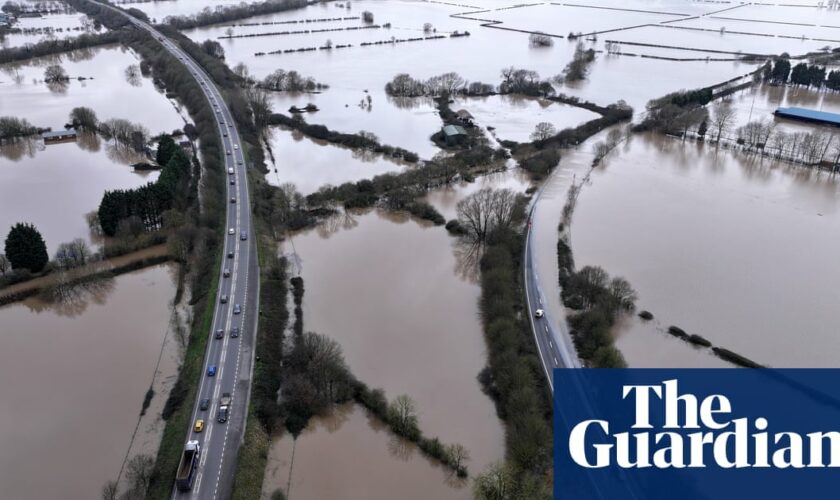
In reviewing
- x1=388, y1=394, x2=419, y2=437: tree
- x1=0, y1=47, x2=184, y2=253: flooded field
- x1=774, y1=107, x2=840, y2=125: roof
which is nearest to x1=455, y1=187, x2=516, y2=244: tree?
x1=388, y1=394, x2=419, y2=437: tree

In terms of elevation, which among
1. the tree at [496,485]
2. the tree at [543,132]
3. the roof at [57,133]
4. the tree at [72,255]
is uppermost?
the tree at [543,132]

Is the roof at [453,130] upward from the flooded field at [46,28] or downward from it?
downward

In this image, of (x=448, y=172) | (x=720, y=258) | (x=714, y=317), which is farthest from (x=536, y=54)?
(x=714, y=317)

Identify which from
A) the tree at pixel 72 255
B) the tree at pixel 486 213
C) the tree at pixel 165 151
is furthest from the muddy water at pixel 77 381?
the tree at pixel 486 213

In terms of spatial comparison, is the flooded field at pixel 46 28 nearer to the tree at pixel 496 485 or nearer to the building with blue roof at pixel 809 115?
the tree at pixel 496 485

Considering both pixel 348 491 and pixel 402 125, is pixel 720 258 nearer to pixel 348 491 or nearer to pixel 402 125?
pixel 348 491

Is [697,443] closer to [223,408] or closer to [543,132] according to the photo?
[223,408]
